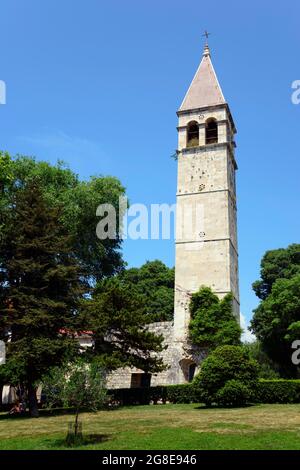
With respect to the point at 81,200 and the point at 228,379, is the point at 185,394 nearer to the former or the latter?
the point at 228,379

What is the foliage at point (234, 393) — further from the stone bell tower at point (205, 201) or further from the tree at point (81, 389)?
the stone bell tower at point (205, 201)

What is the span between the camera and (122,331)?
23.3m

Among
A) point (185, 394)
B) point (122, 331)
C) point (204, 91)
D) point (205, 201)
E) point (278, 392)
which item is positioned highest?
point (204, 91)

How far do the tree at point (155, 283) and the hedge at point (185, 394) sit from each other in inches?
884

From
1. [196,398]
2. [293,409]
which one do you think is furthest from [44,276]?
[293,409]

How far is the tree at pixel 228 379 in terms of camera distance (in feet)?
61.6

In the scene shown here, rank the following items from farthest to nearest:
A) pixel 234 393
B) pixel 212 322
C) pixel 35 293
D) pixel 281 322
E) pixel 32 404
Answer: pixel 281 322 → pixel 212 322 → pixel 35 293 → pixel 32 404 → pixel 234 393

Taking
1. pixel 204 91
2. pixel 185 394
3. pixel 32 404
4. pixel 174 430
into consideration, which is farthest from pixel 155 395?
pixel 204 91

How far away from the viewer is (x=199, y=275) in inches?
1171

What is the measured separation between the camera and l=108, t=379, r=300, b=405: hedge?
67.8ft

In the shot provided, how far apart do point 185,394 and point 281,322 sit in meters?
9.54

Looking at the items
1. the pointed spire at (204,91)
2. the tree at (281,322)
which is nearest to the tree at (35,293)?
the tree at (281,322)

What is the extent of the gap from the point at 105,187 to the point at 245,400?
18172 mm

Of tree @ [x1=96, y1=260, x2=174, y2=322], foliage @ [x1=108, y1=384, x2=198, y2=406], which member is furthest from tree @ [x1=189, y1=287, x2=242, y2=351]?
tree @ [x1=96, y1=260, x2=174, y2=322]
